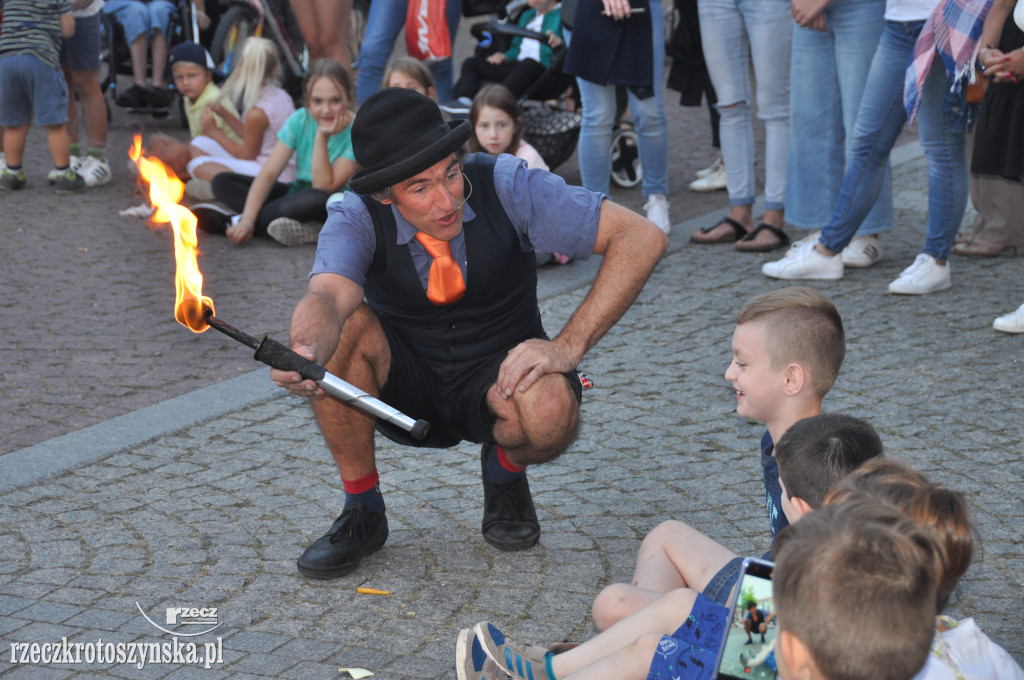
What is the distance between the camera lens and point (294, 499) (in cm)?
397

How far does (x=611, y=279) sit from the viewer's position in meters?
3.48

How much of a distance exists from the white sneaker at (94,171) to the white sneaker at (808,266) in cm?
511

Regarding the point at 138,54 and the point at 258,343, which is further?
the point at 138,54

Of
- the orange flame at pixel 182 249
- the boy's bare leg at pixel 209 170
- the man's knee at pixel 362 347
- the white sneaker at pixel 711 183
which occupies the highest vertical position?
the orange flame at pixel 182 249

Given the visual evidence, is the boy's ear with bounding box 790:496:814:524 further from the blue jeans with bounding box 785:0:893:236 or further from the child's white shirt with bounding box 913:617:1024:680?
the blue jeans with bounding box 785:0:893:236

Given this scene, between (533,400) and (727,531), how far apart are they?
2.56 ft

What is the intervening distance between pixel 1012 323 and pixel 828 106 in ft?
5.13

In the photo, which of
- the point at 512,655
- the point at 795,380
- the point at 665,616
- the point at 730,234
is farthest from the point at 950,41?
the point at 512,655

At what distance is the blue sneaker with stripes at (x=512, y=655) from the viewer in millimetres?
2656

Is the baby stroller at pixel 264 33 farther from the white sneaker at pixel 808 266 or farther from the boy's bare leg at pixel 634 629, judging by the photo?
the boy's bare leg at pixel 634 629

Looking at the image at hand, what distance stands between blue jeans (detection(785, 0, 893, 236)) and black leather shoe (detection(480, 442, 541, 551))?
10.0 ft

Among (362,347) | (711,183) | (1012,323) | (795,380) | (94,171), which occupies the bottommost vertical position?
(711,183)

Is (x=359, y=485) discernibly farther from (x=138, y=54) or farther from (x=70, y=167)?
(x=138, y=54)

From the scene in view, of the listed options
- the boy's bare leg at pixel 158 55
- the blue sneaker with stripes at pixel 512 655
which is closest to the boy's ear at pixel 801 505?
the blue sneaker with stripes at pixel 512 655
